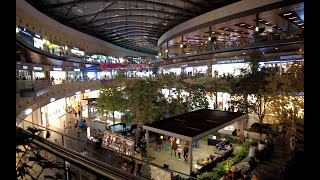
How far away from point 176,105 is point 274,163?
9.41 metres

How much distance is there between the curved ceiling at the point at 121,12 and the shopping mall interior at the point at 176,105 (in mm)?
235

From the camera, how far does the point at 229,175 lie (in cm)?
1008

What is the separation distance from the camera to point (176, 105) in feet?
65.5

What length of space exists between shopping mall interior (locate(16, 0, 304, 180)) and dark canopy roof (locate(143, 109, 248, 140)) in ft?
0.21

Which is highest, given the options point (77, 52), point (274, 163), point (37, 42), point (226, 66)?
point (77, 52)

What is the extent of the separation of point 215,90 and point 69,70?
88.9ft

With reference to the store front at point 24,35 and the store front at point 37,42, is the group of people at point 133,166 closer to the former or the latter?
the store front at point 24,35

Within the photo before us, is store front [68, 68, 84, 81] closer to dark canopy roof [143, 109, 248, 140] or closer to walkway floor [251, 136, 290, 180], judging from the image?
dark canopy roof [143, 109, 248, 140]

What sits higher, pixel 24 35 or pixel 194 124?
pixel 24 35

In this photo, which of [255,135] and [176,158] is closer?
[176,158]

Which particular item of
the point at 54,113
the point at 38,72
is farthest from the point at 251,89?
the point at 38,72

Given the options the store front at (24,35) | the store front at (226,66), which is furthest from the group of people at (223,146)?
the store front at (24,35)

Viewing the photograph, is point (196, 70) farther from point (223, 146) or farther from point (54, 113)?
point (54, 113)
